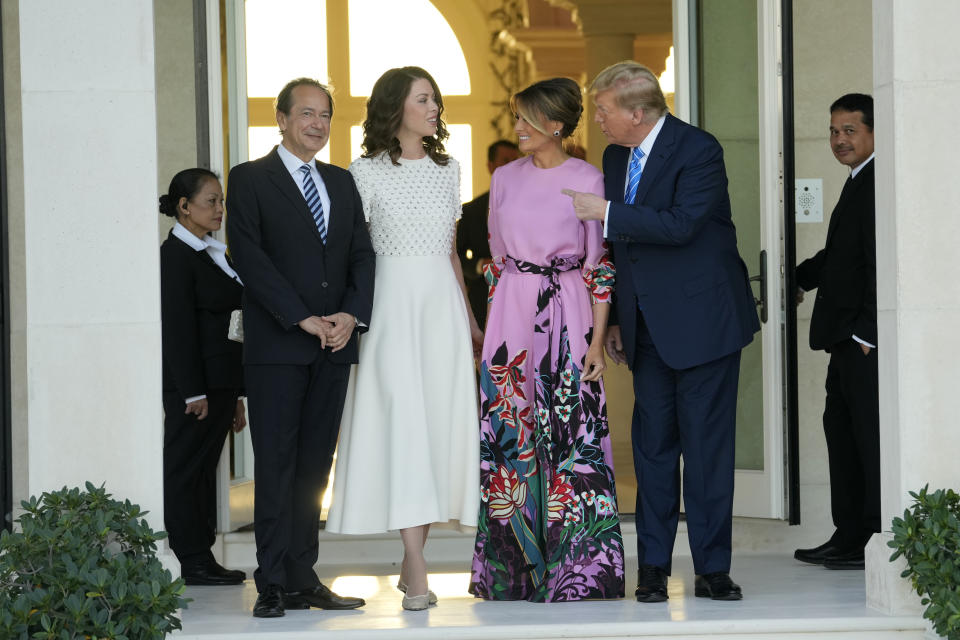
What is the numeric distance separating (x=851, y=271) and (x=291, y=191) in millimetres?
2049

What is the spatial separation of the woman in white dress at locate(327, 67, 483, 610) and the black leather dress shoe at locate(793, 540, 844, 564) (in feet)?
5.19

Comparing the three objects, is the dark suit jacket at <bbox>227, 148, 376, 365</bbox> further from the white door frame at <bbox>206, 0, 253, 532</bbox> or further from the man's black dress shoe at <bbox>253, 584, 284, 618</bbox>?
the white door frame at <bbox>206, 0, 253, 532</bbox>

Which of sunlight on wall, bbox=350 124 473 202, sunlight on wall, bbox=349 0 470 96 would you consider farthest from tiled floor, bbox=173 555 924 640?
sunlight on wall, bbox=349 0 470 96

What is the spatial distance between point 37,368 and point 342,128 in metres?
6.10

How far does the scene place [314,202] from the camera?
399cm

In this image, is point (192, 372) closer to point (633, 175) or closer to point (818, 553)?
point (633, 175)

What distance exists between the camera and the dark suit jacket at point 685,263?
3.98 meters

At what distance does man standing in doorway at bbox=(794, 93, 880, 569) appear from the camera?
15.3 ft

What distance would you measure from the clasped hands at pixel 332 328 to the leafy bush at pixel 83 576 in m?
0.72

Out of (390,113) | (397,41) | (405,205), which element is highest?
(397,41)

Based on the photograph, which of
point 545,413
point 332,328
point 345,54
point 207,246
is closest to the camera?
point 332,328

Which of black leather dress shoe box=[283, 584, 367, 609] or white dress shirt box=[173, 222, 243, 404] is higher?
white dress shirt box=[173, 222, 243, 404]

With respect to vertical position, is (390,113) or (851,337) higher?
(390,113)

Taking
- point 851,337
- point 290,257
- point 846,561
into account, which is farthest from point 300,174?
point 846,561
